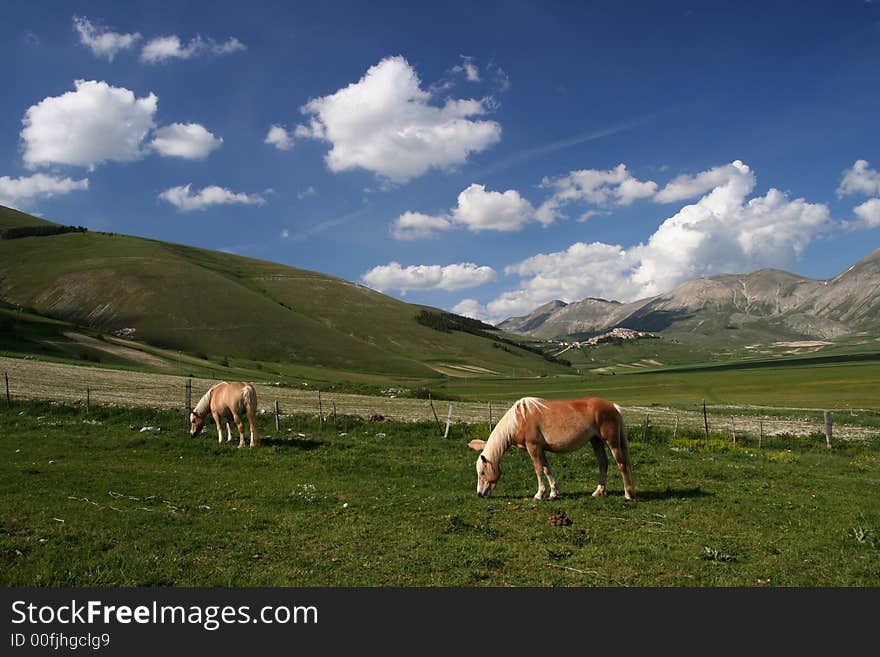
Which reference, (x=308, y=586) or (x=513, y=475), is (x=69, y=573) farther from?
(x=513, y=475)

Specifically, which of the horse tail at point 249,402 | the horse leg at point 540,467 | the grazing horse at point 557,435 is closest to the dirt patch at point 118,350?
the horse tail at point 249,402

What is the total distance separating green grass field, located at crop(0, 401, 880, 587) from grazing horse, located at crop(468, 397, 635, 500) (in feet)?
2.46

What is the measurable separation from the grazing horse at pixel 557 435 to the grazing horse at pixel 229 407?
11.3 m

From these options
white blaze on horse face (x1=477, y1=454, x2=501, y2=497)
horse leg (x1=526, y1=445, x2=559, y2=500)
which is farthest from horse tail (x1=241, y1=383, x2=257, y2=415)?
horse leg (x1=526, y1=445, x2=559, y2=500)

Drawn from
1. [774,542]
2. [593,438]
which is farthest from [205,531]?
[774,542]

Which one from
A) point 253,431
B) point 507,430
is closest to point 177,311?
point 253,431

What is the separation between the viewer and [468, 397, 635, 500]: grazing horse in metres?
13.8

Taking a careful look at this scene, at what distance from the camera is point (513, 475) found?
17.6 meters

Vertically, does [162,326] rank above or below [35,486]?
above

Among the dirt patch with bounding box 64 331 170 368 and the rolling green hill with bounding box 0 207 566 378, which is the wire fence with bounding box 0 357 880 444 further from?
the rolling green hill with bounding box 0 207 566 378

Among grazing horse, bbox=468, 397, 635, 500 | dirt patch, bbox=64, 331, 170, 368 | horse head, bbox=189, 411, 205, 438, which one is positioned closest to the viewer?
grazing horse, bbox=468, 397, 635, 500

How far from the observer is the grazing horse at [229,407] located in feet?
71.2

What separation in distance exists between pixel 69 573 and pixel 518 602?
684 cm

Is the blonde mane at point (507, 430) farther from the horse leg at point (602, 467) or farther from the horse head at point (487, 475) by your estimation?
the horse leg at point (602, 467)
